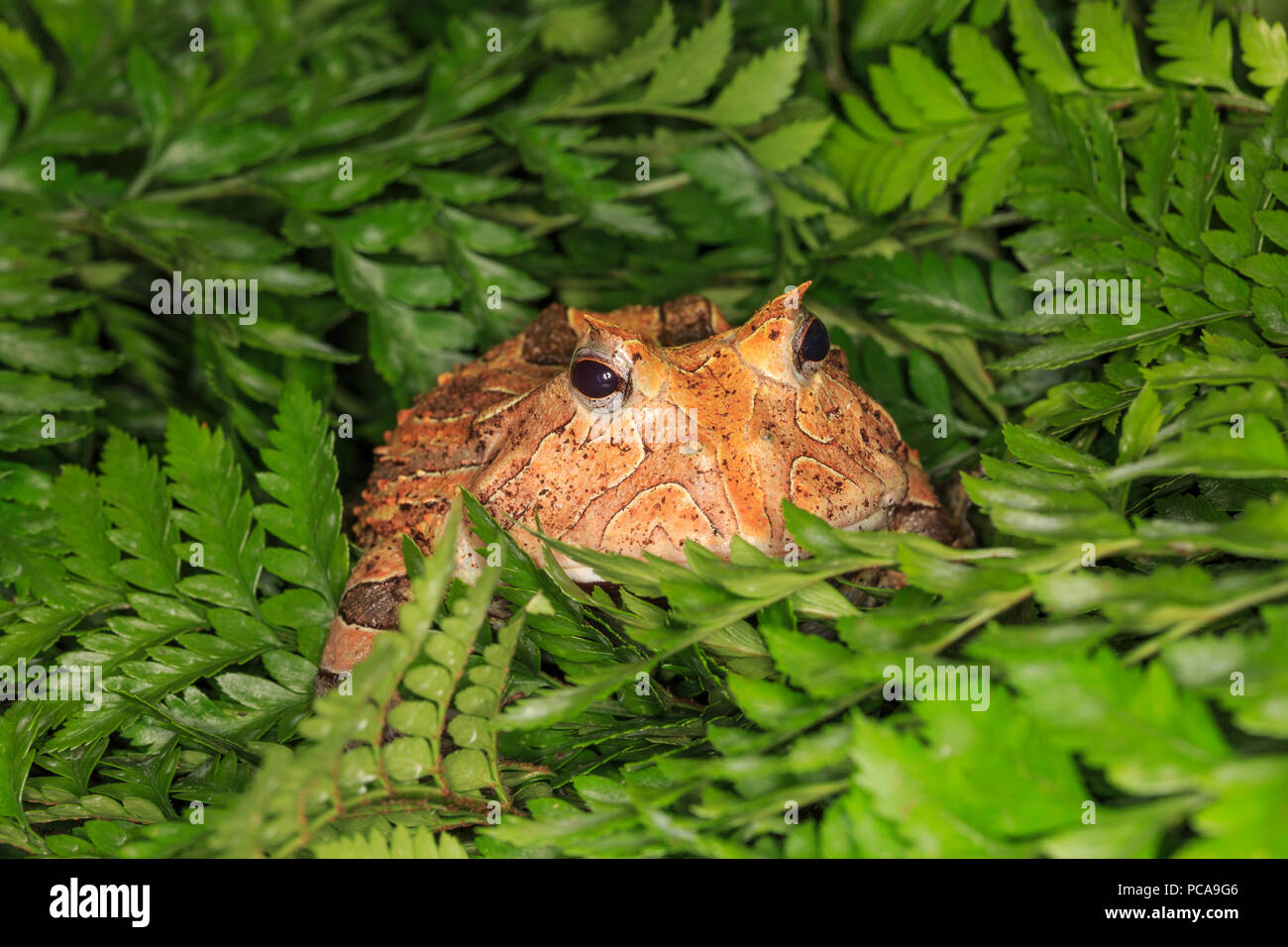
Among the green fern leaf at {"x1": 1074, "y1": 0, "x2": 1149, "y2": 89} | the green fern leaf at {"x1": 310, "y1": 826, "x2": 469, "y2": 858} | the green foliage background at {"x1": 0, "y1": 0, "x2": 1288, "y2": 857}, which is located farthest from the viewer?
the green fern leaf at {"x1": 1074, "y1": 0, "x2": 1149, "y2": 89}

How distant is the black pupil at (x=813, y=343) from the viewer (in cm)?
228

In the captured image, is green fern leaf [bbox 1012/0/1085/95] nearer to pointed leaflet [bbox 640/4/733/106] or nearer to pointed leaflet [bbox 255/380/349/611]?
pointed leaflet [bbox 640/4/733/106]

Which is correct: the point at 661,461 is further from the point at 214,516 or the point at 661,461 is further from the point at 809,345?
the point at 214,516

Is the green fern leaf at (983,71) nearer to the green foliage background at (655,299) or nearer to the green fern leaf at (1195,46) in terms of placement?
the green foliage background at (655,299)

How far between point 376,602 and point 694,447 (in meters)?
0.87

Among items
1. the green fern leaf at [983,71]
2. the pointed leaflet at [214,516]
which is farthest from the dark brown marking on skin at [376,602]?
the green fern leaf at [983,71]

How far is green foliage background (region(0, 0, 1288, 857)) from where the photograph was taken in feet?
4.21

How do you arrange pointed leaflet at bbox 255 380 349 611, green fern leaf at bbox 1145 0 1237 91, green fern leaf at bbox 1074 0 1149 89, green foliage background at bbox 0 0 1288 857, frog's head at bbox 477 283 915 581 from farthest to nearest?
green fern leaf at bbox 1074 0 1149 89 < green fern leaf at bbox 1145 0 1237 91 < pointed leaflet at bbox 255 380 349 611 < frog's head at bbox 477 283 915 581 < green foliage background at bbox 0 0 1288 857

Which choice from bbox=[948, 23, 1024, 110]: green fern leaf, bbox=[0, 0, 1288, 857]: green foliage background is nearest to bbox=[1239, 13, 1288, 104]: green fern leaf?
bbox=[0, 0, 1288, 857]: green foliage background

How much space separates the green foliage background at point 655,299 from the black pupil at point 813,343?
449 mm

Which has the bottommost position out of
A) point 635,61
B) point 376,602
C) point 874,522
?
point 376,602

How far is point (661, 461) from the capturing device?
2.12 metres

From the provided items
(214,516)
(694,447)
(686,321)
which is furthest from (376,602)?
(686,321)

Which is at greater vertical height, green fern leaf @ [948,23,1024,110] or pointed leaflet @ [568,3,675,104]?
pointed leaflet @ [568,3,675,104]
